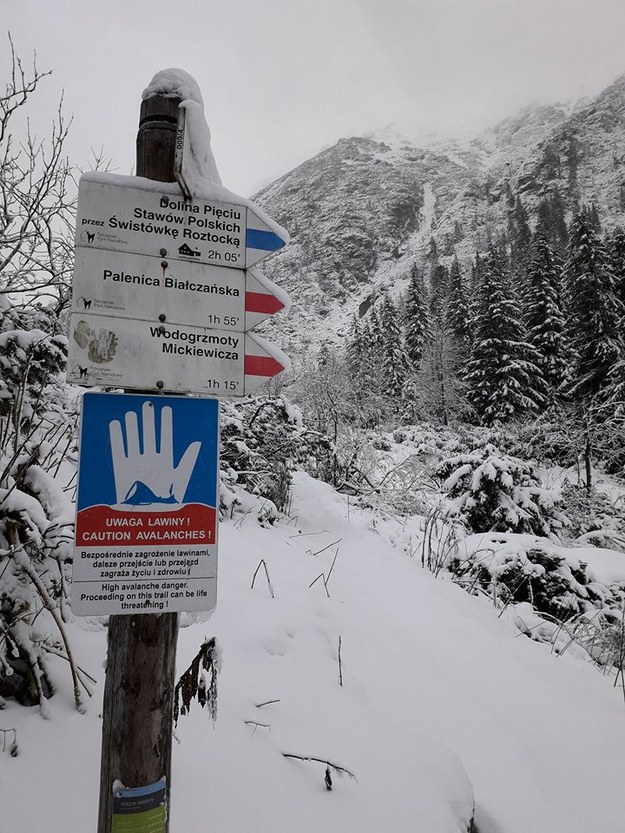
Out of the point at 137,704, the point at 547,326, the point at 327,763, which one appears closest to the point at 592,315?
the point at 547,326

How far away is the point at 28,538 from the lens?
2.18m

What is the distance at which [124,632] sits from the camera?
134 centimetres

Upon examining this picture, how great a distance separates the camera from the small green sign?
1.26m

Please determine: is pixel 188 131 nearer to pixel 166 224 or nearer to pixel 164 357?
pixel 166 224

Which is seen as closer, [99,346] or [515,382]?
[99,346]

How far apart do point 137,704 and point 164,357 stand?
100 centimetres

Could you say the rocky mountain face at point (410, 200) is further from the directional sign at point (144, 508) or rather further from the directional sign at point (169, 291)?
the directional sign at point (144, 508)

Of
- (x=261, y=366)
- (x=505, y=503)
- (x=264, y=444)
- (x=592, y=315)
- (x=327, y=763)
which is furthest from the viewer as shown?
(x=592, y=315)

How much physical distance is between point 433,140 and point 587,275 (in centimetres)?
20645

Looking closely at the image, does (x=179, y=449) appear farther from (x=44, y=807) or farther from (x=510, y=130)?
(x=510, y=130)

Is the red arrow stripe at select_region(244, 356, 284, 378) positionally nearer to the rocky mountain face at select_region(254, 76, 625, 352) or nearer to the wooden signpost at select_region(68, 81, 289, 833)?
the wooden signpost at select_region(68, 81, 289, 833)

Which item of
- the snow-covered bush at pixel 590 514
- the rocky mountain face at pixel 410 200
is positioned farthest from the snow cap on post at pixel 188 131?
the rocky mountain face at pixel 410 200

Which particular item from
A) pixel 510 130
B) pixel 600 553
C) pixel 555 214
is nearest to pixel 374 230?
pixel 555 214

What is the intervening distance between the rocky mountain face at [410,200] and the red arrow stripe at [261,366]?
76349 millimetres
